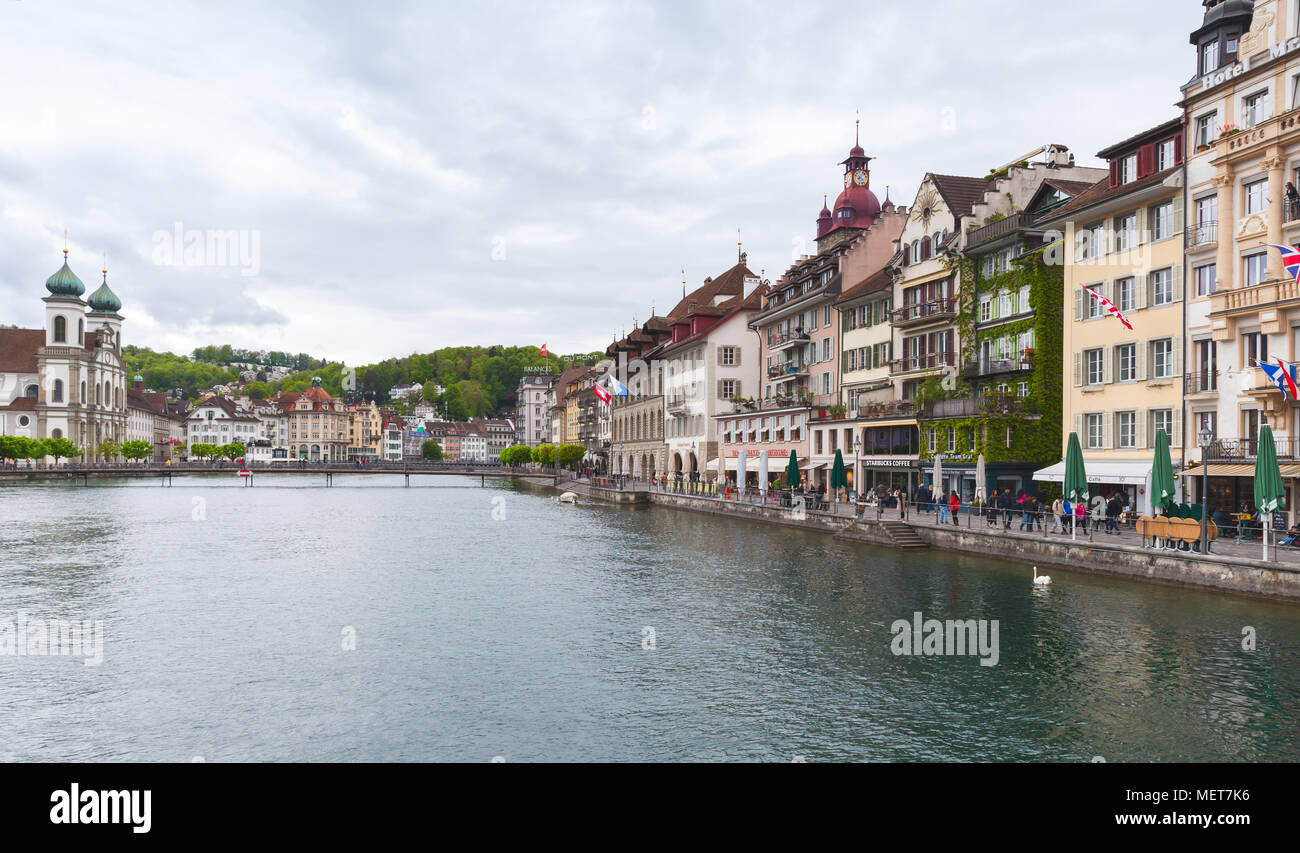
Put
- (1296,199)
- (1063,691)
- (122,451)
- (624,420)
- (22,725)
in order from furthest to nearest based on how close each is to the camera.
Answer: (122,451) < (624,420) < (1296,199) < (1063,691) < (22,725)

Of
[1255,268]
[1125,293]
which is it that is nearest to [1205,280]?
[1255,268]

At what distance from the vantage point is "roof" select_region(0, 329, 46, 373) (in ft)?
528

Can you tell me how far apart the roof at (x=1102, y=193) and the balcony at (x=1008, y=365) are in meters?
6.46

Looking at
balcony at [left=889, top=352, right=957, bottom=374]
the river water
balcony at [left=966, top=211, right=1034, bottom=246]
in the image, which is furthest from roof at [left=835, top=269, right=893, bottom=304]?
the river water

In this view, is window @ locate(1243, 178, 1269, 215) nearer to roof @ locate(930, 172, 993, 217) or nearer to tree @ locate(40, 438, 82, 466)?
roof @ locate(930, 172, 993, 217)

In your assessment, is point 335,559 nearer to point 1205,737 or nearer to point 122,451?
point 1205,737

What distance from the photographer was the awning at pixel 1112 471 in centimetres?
3706

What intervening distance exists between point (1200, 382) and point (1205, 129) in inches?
386

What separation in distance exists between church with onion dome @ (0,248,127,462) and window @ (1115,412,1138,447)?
538 feet

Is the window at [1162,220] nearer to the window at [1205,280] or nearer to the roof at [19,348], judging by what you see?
the window at [1205,280]

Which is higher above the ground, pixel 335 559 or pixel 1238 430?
pixel 1238 430
